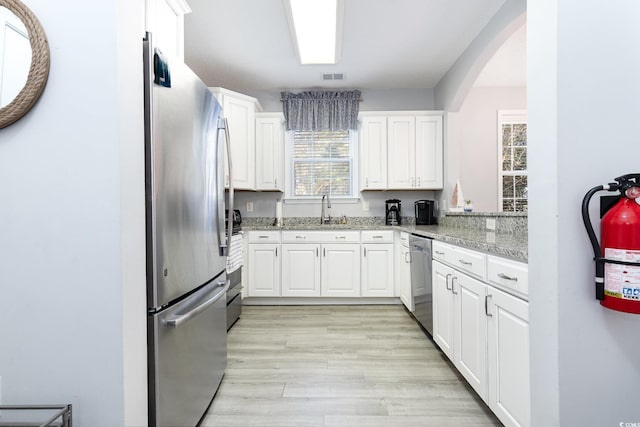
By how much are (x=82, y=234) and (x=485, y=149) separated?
Answer: 4548 mm

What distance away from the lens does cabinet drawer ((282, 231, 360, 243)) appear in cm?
352

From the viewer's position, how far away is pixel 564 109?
2.95 feet

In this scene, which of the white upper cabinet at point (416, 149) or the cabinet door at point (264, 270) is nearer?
the cabinet door at point (264, 270)

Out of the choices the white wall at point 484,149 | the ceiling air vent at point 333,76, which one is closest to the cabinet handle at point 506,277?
the ceiling air vent at point 333,76

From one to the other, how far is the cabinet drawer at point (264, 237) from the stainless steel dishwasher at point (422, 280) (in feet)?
4.80

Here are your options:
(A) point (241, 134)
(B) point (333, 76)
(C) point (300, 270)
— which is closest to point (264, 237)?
(C) point (300, 270)

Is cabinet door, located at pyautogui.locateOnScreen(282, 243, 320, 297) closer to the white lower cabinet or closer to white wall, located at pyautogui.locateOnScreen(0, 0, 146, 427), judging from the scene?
the white lower cabinet

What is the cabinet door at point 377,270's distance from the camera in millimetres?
3486

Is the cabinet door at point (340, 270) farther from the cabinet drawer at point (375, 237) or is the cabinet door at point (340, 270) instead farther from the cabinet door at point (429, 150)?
the cabinet door at point (429, 150)

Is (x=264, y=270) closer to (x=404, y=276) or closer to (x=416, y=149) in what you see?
(x=404, y=276)

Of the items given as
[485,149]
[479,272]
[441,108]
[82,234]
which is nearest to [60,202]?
[82,234]

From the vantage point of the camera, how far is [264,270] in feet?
11.5

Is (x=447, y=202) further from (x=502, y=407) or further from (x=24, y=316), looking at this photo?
(x=24, y=316)

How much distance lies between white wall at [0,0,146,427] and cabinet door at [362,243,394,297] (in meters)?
2.76
